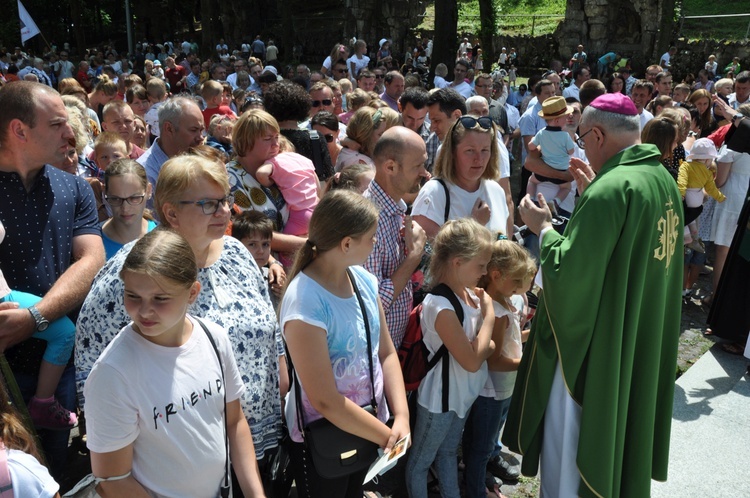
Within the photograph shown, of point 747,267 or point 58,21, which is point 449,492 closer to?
point 747,267

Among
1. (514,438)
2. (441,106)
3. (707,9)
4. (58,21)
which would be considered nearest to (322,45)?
(58,21)

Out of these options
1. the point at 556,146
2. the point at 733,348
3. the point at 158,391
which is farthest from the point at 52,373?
the point at 733,348

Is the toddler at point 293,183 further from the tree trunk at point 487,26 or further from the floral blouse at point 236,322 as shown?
the tree trunk at point 487,26

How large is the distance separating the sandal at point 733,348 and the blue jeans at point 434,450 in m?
3.50

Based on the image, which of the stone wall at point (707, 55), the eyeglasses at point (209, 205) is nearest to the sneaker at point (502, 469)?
the eyeglasses at point (209, 205)

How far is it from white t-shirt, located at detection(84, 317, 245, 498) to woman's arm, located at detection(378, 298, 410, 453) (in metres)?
0.78

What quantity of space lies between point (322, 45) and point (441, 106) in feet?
106

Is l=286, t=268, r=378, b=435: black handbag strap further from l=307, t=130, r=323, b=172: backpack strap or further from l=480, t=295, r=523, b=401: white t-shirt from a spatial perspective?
l=307, t=130, r=323, b=172: backpack strap

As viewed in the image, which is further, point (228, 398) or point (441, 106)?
point (441, 106)

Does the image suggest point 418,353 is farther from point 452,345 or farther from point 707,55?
point 707,55

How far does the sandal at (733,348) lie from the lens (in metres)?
5.55

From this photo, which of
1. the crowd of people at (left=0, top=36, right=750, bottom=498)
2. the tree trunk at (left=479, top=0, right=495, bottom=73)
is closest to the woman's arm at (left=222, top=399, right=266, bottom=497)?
the crowd of people at (left=0, top=36, right=750, bottom=498)

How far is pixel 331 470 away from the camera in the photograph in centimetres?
259

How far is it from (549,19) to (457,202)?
36.0m
